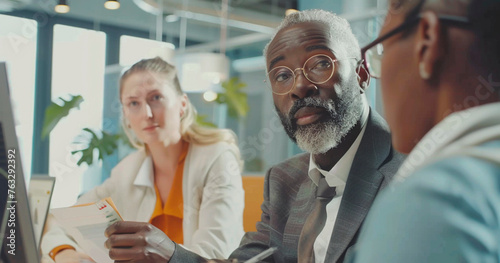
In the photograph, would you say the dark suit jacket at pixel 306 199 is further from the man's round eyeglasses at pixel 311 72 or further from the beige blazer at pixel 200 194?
the beige blazer at pixel 200 194

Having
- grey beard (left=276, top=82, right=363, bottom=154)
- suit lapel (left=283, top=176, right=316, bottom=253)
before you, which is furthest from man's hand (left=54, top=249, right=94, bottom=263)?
grey beard (left=276, top=82, right=363, bottom=154)

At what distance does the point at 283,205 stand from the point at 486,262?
0.79 m

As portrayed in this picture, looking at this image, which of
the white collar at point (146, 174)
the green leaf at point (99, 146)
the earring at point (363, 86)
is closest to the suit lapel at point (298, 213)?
the earring at point (363, 86)

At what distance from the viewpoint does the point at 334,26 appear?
3.64 ft

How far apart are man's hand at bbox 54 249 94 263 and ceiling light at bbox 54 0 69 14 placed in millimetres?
852

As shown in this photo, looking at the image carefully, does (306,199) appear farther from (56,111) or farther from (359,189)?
(56,111)

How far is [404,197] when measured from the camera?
382 mm

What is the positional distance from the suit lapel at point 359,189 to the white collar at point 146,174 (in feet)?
2.41

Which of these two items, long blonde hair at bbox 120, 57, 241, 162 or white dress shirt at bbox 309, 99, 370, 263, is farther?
long blonde hair at bbox 120, 57, 241, 162

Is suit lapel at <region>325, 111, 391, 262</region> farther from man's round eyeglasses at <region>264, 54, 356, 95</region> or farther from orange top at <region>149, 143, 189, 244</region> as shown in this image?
orange top at <region>149, 143, 189, 244</region>

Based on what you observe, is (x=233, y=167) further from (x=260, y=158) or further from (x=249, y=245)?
(x=260, y=158)

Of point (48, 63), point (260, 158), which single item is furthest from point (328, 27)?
point (260, 158)

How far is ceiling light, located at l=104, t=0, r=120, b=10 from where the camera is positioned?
175cm

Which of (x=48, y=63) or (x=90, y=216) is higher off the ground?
(x=48, y=63)
